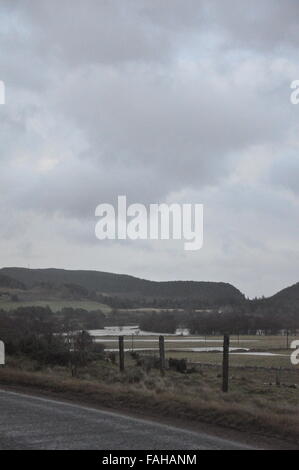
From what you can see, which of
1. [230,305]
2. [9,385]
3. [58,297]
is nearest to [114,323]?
[58,297]

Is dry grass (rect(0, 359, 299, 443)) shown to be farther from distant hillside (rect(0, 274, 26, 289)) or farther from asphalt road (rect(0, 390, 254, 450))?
distant hillside (rect(0, 274, 26, 289))

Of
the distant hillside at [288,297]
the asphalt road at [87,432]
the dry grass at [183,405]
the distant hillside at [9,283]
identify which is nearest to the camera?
the asphalt road at [87,432]

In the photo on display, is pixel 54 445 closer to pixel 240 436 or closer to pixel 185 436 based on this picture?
pixel 185 436

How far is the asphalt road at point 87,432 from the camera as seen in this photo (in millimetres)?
8977

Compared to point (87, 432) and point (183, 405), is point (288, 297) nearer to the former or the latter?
point (183, 405)

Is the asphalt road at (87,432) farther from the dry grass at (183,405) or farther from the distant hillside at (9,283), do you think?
the distant hillside at (9,283)

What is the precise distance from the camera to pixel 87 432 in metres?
10.1

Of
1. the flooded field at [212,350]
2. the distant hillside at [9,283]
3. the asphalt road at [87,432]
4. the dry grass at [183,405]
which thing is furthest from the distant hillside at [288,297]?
the asphalt road at [87,432]

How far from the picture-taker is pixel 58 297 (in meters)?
178

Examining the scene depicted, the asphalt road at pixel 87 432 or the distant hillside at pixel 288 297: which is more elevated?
the distant hillside at pixel 288 297

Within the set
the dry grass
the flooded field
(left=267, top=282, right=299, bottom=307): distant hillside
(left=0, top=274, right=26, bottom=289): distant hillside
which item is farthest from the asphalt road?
(left=0, top=274, right=26, bottom=289): distant hillside

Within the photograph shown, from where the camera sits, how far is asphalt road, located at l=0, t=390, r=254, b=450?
8977 mm
